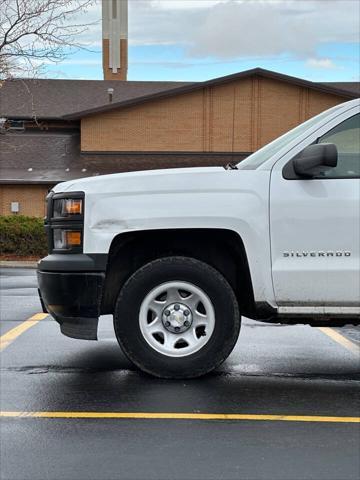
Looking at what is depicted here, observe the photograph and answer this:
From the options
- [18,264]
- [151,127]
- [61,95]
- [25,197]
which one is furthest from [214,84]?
[18,264]

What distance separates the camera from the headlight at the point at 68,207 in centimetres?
510

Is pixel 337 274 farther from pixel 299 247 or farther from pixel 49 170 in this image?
pixel 49 170

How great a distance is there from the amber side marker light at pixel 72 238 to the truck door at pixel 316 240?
1487mm

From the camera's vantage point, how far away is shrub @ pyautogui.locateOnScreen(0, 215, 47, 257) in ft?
68.0

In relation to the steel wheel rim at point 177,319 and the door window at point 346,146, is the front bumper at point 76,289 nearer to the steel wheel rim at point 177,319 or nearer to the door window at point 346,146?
the steel wheel rim at point 177,319

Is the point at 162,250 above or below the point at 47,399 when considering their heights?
above

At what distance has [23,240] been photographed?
20.8 metres

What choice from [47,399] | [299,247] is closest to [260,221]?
[299,247]

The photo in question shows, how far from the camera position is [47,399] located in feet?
15.9

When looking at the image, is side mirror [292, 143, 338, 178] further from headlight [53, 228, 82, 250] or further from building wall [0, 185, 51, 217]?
building wall [0, 185, 51, 217]

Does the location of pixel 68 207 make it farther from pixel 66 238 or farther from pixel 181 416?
pixel 181 416

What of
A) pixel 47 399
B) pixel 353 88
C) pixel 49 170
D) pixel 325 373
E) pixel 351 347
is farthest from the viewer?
pixel 353 88

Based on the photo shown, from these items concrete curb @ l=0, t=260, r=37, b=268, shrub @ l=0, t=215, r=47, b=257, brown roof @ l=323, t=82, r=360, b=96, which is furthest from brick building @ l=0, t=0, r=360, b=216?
concrete curb @ l=0, t=260, r=37, b=268

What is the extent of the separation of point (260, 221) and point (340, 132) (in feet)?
3.42
